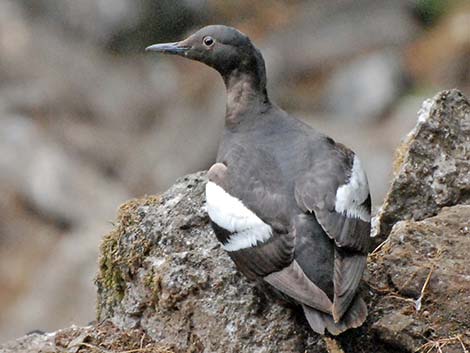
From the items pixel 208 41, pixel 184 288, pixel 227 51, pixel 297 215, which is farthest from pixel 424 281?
pixel 208 41

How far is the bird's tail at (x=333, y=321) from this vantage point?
649cm

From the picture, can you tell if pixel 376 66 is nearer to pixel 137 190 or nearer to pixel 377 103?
pixel 377 103

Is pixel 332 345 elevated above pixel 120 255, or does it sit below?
below

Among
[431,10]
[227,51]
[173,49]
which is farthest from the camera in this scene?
[431,10]

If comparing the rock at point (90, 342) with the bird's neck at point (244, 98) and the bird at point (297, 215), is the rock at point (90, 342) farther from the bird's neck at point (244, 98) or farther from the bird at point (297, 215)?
the bird's neck at point (244, 98)

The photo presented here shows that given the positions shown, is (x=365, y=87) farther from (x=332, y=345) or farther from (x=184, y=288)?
(x=332, y=345)

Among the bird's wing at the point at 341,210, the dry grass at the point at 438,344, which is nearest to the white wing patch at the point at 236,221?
the bird's wing at the point at 341,210

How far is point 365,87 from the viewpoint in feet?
66.7

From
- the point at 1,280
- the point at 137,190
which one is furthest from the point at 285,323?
the point at 137,190

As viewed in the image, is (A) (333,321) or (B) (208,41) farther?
(B) (208,41)

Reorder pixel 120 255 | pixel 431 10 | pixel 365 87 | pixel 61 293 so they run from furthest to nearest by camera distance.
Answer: pixel 431 10, pixel 365 87, pixel 61 293, pixel 120 255

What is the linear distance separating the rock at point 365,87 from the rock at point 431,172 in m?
11.4

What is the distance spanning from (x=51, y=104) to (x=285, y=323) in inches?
486

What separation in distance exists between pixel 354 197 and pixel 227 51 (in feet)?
5.39
